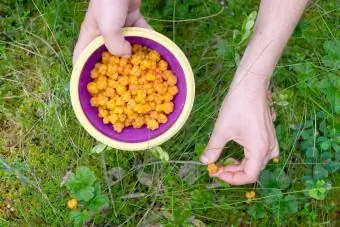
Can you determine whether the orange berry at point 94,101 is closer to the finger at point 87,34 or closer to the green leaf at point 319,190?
the finger at point 87,34

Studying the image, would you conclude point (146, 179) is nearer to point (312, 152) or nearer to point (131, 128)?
point (131, 128)

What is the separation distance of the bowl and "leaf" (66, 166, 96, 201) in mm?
121

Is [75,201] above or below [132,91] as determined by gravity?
below

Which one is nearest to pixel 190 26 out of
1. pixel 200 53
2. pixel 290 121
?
pixel 200 53

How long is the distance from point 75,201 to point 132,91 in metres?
0.38

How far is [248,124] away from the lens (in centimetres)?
141

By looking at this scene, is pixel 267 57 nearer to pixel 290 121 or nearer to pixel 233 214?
pixel 290 121

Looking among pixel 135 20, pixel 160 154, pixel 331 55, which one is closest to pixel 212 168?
pixel 160 154

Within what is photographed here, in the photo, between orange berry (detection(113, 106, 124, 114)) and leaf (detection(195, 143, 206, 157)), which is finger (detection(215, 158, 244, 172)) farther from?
orange berry (detection(113, 106, 124, 114))

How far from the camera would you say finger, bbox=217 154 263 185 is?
56.2 inches

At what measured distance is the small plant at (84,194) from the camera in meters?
1.49

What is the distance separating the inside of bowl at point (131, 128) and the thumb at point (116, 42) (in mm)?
54

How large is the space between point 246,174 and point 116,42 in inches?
20.2

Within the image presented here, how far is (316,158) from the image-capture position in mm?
1733
